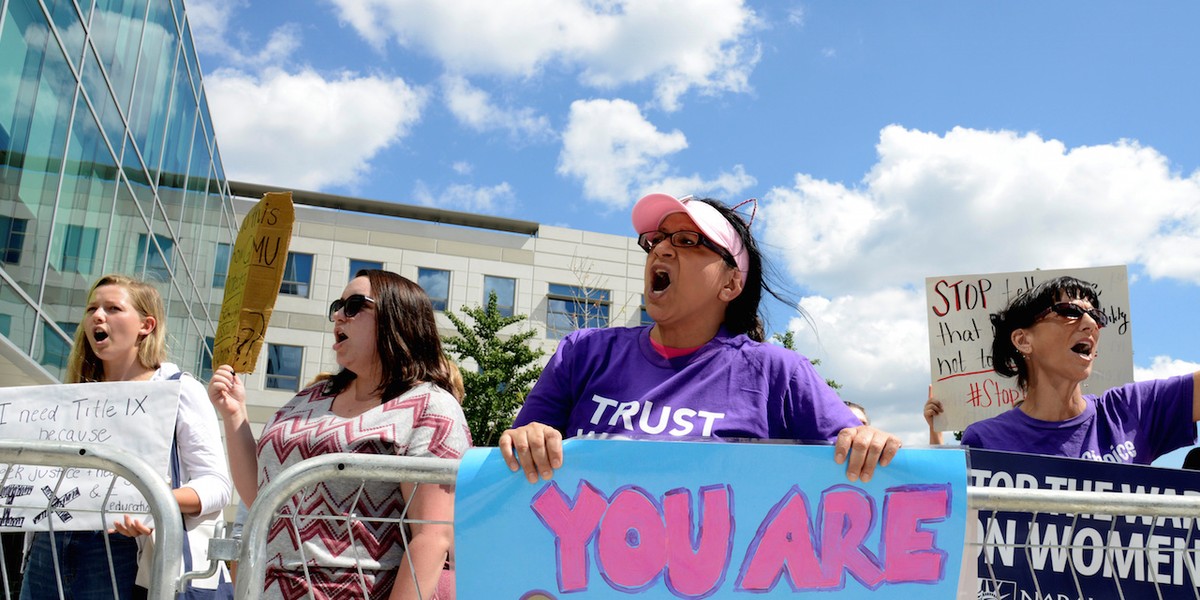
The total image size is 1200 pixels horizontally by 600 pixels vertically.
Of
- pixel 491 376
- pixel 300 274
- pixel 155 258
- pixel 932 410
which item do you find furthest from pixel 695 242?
pixel 300 274

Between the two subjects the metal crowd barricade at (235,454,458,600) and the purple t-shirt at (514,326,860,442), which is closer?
the metal crowd barricade at (235,454,458,600)

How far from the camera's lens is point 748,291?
2.61 metres

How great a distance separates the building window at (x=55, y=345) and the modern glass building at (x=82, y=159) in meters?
0.01

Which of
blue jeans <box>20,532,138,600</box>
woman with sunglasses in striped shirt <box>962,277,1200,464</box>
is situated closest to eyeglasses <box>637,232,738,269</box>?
woman with sunglasses in striped shirt <box>962,277,1200,464</box>

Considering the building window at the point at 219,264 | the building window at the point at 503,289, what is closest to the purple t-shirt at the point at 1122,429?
the building window at the point at 219,264

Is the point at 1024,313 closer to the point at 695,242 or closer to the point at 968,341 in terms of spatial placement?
the point at 968,341

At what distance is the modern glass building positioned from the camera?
7629 millimetres

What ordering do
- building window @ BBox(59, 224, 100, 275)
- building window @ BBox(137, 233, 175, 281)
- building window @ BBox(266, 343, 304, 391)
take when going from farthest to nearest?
1. building window @ BBox(266, 343, 304, 391)
2. building window @ BBox(137, 233, 175, 281)
3. building window @ BBox(59, 224, 100, 275)

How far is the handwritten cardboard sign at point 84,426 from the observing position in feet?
8.20

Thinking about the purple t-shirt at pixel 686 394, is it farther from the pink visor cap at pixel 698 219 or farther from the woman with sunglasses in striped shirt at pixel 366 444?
the woman with sunglasses in striped shirt at pixel 366 444

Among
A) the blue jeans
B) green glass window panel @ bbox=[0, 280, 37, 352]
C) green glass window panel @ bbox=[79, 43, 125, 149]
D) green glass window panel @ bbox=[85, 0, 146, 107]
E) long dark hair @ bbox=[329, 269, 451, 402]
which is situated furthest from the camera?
green glass window panel @ bbox=[85, 0, 146, 107]

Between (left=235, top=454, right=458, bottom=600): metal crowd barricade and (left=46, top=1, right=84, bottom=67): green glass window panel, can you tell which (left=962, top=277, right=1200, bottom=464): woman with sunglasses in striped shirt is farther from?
(left=46, top=1, right=84, bottom=67): green glass window panel

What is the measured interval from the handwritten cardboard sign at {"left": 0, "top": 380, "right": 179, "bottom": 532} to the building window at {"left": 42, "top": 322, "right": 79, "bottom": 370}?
6710 mm

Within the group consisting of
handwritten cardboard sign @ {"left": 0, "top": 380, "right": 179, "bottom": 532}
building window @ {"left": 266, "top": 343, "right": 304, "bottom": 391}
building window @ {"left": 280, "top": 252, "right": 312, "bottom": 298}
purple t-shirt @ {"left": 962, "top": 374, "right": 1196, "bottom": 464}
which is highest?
building window @ {"left": 280, "top": 252, "right": 312, "bottom": 298}
